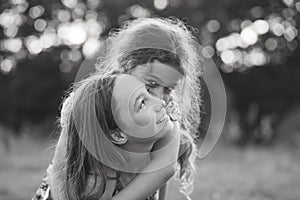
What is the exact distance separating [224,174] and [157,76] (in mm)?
3435

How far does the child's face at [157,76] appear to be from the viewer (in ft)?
6.32

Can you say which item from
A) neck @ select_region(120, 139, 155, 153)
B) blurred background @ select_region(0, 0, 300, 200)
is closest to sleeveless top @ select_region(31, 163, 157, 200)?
neck @ select_region(120, 139, 155, 153)

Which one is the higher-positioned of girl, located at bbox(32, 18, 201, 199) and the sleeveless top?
girl, located at bbox(32, 18, 201, 199)

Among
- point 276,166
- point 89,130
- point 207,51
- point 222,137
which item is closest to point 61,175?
point 89,130

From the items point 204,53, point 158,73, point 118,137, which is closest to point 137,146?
point 118,137

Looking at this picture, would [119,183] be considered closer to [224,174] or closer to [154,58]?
[154,58]

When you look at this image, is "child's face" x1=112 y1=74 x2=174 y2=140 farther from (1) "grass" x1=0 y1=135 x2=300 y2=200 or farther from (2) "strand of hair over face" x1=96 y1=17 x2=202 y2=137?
(1) "grass" x1=0 y1=135 x2=300 y2=200

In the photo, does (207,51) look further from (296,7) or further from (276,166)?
(276,166)

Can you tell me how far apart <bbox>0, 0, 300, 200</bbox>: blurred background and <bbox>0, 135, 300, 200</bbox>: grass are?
1.06 m

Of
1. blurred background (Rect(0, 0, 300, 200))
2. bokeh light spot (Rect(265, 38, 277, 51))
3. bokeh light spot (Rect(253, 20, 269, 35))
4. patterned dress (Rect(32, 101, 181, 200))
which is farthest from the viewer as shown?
bokeh light spot (Rect(253, 20, 269, 35))

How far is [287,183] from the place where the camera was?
14.6ft

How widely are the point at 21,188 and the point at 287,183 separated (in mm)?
2234

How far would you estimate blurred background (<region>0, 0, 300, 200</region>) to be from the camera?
9266 mm

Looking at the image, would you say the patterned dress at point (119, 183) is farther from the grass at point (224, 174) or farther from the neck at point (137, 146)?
the grass at point (224, 174)
